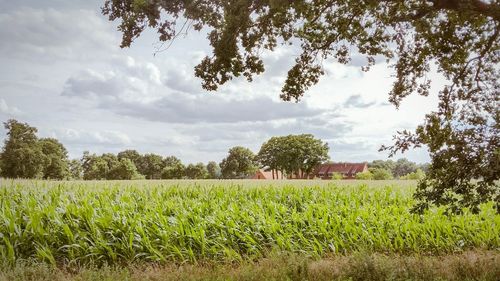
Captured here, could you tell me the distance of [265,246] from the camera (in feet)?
37.6

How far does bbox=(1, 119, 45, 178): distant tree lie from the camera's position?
59.2 metres

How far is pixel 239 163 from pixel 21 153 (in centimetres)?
5659

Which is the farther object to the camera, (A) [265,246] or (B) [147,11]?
(A) [265,246]

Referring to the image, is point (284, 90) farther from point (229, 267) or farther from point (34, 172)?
point (34, 172)

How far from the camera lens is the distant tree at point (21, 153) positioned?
59.2m

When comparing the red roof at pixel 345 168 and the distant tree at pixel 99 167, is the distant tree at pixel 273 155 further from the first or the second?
the distant tree at pixel 99 167

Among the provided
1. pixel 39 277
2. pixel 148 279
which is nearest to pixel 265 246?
pixel 148 279

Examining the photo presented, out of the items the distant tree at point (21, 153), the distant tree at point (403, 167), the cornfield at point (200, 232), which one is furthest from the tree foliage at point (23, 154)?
the distant tree at point (403, 167)

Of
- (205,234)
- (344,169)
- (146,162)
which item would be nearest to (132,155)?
(146,162)

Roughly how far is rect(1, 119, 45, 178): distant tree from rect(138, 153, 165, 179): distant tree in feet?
169

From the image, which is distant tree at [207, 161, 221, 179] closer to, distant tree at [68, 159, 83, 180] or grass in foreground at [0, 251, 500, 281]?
distant tree at [68, 159, 83, 180]

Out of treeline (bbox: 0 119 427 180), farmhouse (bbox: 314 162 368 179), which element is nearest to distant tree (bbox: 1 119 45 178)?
treeline (bbox: 0 119 427 180)

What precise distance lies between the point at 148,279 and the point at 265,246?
412 centimetres

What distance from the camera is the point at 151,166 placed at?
4530 inches
